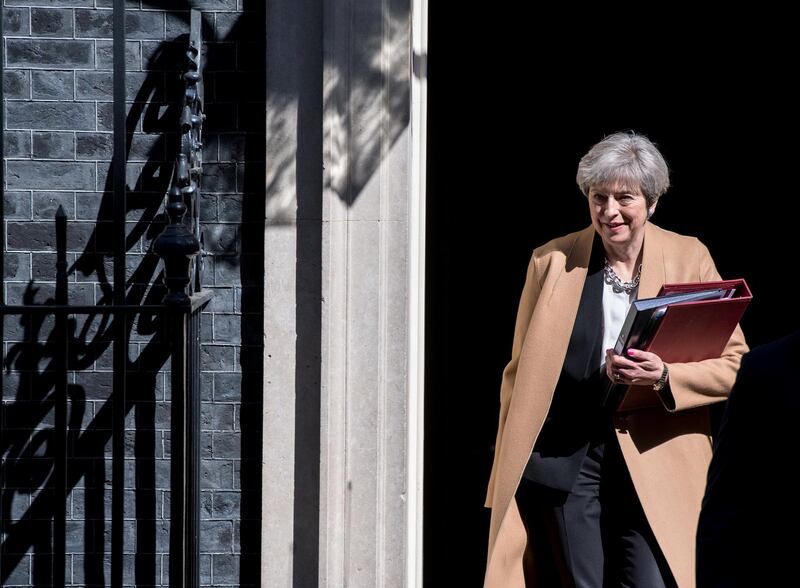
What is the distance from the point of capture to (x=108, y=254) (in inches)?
168

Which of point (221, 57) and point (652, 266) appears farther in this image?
point (221, 57)

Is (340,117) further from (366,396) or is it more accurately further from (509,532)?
(509,532)

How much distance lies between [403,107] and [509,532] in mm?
1590

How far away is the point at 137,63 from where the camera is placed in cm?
425

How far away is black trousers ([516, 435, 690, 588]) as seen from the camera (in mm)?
3475

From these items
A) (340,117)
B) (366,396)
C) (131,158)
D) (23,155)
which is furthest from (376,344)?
(23,155)

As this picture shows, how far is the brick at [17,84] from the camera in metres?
4.23

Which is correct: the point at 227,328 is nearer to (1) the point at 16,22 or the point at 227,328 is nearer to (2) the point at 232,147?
(2) the point at 232,147

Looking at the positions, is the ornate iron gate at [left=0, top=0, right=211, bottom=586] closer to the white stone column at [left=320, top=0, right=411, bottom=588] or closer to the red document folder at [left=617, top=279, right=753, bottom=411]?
the white stone column at [left=320, top=0, right=411, bottom=588]

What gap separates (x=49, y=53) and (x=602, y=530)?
2640 millimetres

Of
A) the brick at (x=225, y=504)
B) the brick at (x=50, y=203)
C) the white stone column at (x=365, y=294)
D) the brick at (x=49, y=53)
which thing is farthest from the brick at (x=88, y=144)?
the brick at (x=225, y=504)

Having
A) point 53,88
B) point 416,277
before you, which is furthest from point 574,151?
point 53,88

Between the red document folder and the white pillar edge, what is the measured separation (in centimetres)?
108

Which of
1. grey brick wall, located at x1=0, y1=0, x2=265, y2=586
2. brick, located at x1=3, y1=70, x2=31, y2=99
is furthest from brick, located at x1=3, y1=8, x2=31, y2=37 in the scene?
brick, located at x1=3, y1=70, x2=31, y2=99
